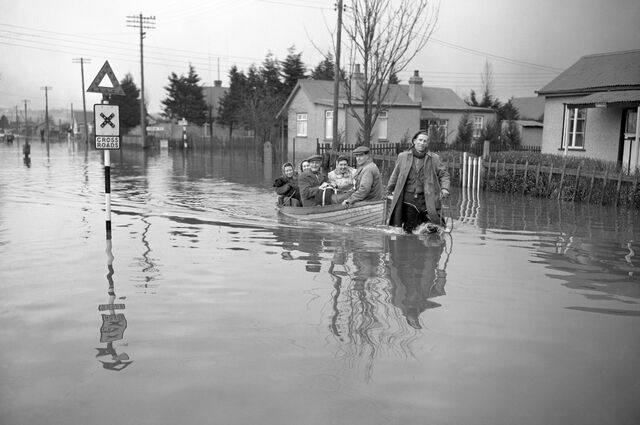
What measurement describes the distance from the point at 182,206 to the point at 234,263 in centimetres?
780

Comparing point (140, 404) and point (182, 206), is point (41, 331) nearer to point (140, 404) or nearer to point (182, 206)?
point (140, 404)

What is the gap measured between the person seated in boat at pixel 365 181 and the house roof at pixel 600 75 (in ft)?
56.1

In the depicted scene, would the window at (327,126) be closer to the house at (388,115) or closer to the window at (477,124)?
the house at (388,115)

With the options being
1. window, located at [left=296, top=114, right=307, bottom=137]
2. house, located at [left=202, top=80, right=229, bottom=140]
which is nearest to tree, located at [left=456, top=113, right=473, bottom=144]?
window, located at [left=296, top=114, right=307, bottom=137]

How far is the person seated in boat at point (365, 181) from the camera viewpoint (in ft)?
40.5

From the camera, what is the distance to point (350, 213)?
12508 millimetres

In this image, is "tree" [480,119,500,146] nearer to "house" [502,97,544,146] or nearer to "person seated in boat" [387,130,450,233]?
"house" [502,97,544,146]

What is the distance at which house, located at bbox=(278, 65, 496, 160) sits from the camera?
4422 centimetres

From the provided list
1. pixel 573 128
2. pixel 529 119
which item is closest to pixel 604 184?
pixel 573 128

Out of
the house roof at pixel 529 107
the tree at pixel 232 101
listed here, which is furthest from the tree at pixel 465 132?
the tree at pixel 232 101

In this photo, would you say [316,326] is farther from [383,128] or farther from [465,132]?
[465,132]

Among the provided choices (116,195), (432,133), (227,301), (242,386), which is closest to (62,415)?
(242,386)

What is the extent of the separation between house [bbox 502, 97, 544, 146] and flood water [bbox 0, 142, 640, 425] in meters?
41.1

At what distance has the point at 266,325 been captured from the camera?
6.33 metres
